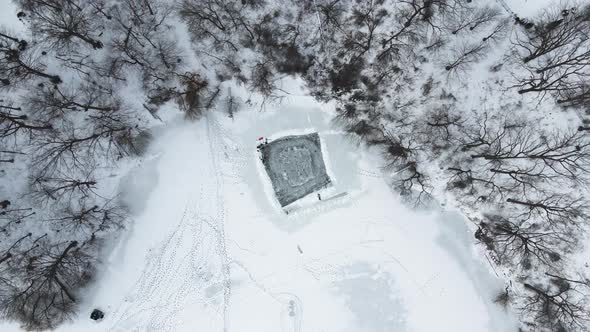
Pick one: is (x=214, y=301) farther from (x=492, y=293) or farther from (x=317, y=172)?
(x=492, y=293)

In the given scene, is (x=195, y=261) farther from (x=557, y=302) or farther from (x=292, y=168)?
(x=557, y=302)

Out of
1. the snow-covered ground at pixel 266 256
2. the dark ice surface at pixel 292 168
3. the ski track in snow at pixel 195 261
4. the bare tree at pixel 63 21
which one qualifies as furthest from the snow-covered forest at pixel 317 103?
the dark ice surface at pixel 292 168

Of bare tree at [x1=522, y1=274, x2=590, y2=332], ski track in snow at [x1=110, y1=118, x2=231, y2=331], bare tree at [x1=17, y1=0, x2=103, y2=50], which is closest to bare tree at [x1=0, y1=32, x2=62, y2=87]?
bare tree at [x1=17, y1=0, x2=103, y2=50]

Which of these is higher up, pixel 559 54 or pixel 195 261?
pixel 559 54

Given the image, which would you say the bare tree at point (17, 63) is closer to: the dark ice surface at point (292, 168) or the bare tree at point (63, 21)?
the bare tree at point (63, 21)

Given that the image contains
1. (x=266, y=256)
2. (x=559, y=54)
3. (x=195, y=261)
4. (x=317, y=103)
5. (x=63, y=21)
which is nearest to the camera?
(x=63, y=21)

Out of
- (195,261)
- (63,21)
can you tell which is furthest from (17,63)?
(195,261)

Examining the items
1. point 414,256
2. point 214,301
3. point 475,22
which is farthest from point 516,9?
point 214,301
